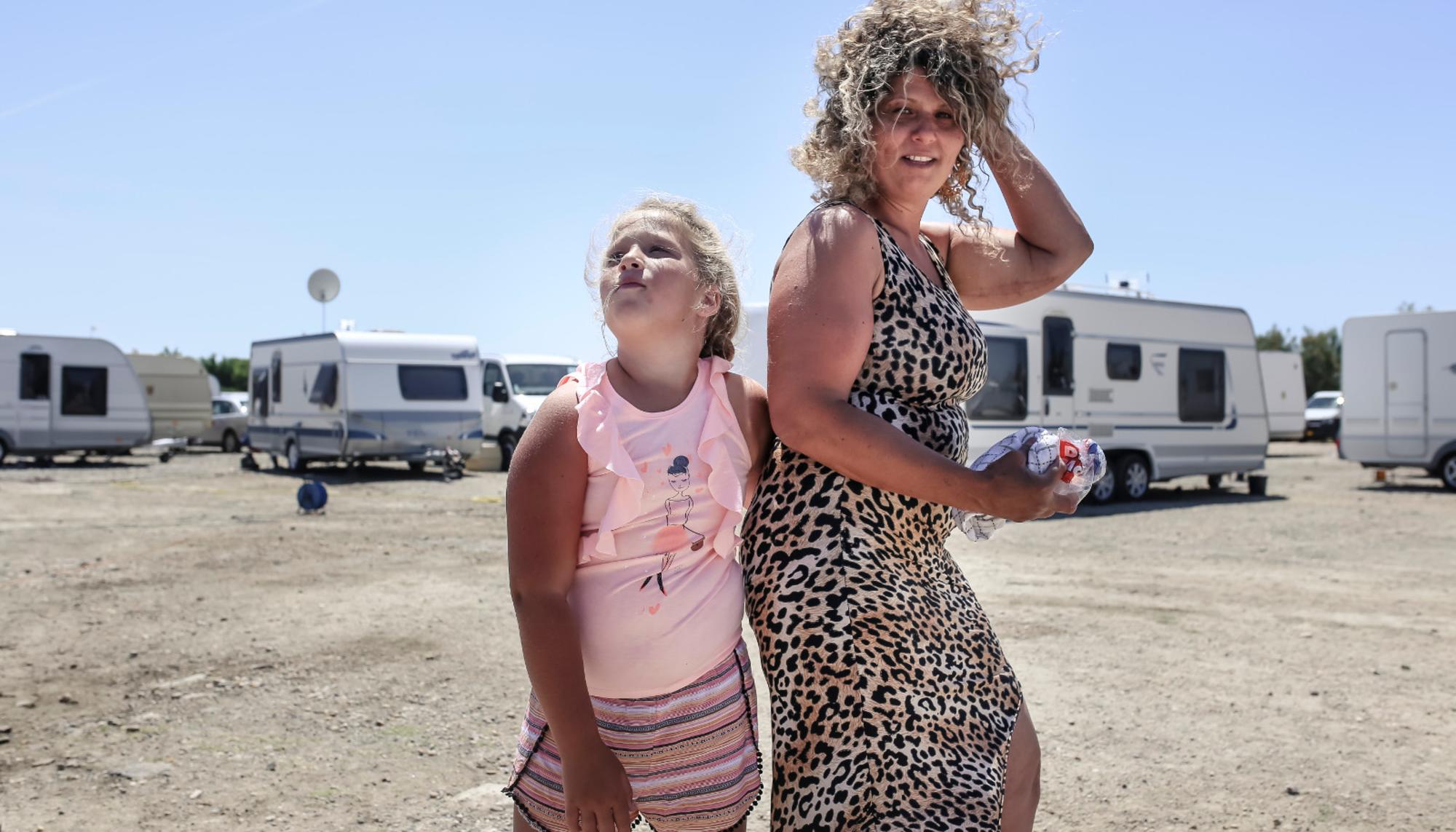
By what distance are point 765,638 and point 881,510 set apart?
27 centimetres

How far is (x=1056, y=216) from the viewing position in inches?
87.0

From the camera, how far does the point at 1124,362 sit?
13.4 meters

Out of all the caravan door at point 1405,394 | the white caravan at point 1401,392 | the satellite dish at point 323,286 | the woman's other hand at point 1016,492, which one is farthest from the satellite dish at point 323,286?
the woman's other hand at point 1016,492

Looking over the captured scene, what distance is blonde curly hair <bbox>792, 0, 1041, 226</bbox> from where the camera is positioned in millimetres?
1829

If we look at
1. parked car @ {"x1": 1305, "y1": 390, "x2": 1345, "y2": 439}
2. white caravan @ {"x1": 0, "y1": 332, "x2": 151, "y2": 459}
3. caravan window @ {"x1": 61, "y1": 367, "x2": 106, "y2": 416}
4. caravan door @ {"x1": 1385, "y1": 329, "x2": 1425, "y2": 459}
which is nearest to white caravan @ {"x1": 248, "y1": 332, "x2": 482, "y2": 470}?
white caravan @ {"x1": 0, "y1": 332, "x2": 151, "y2": 459}

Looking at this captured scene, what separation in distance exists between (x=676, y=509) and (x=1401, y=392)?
16599mm

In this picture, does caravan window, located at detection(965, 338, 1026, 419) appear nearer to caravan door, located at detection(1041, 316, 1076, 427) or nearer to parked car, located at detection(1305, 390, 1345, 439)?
caravan door, located at detection(1041, 316, 1076, 427)

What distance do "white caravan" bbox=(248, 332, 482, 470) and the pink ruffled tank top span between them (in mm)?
16331

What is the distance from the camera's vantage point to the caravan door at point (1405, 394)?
49.8 feet

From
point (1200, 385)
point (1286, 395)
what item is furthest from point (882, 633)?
point (1286, 395)

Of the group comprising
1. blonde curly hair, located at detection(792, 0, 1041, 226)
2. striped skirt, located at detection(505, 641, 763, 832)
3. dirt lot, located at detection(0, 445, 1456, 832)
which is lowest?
dirt lot, located at detection(0, 445, 1456, 832)

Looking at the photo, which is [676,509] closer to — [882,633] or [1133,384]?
[882,633]

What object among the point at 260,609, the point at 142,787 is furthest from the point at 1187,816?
the point at 260,609

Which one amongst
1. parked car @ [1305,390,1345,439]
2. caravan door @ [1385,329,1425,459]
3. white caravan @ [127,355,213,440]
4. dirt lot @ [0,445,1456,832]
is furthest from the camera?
parked car @ [1305,390,1345,439]
